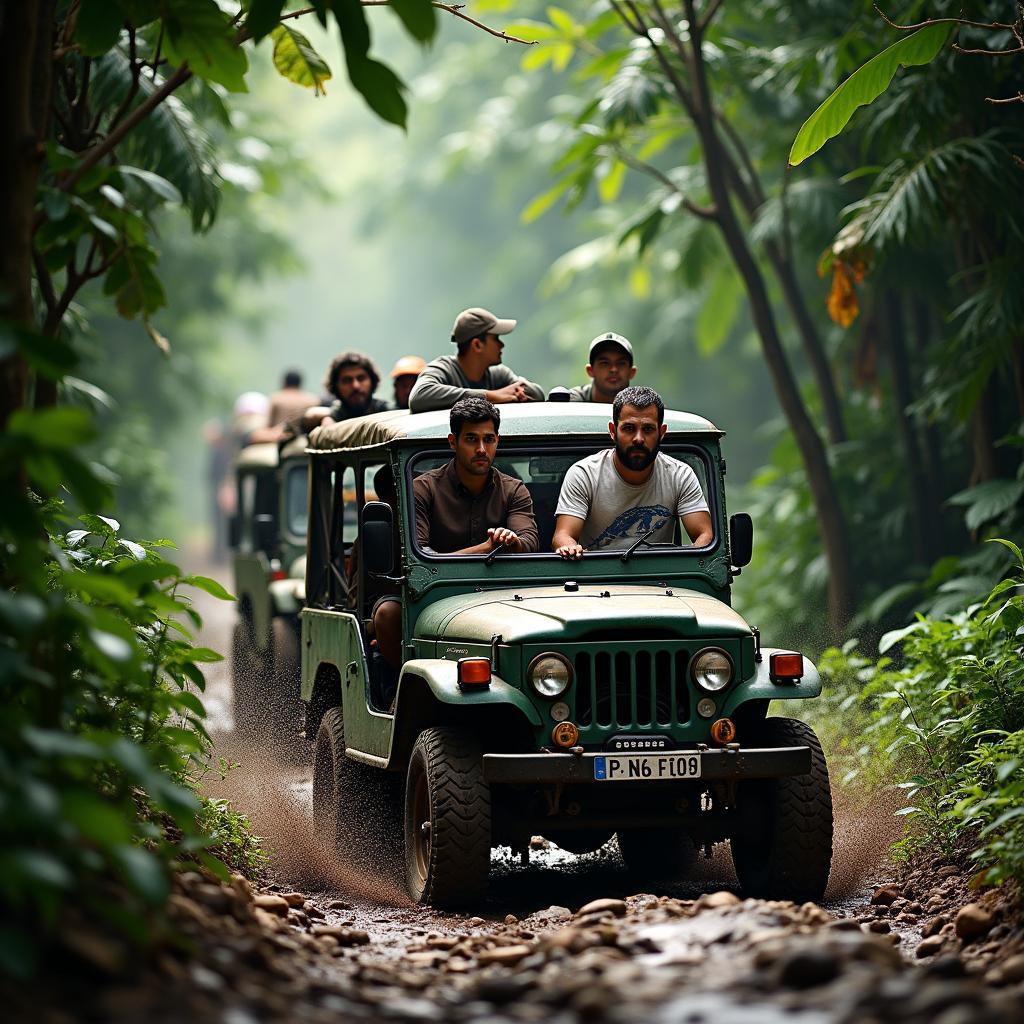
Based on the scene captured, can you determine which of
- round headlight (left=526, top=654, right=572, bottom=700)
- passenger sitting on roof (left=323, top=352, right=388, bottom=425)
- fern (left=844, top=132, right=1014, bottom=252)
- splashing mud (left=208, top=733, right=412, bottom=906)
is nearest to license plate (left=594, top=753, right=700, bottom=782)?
round headlight (left=526, top=654, right=572, bottom=700)

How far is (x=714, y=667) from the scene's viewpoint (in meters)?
7.19

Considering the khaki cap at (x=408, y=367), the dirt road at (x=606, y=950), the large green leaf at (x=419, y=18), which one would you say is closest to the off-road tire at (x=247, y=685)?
the khaki cap at (x=408, y=367)

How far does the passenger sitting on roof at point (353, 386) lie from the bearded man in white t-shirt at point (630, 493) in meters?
4.02

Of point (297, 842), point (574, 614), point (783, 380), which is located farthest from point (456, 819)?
point (783, 380)

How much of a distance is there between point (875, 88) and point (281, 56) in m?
2.76

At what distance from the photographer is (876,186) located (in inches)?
461

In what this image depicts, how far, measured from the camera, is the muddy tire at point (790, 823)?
725 centimetres

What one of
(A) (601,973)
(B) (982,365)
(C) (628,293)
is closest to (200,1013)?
(A) (601,973)

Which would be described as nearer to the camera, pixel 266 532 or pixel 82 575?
pixel 82 575

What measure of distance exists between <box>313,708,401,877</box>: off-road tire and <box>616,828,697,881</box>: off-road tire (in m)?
1.15

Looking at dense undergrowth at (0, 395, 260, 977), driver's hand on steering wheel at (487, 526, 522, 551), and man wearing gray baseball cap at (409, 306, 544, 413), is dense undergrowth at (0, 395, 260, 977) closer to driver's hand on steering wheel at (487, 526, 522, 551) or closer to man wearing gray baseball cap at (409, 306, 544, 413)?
driver's hand on steering wheel at (487, 526, 522, 551)

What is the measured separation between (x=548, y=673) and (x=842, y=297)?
208 inches

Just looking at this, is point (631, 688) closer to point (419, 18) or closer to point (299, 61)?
point (299, 61)

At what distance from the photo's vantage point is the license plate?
6.91m
